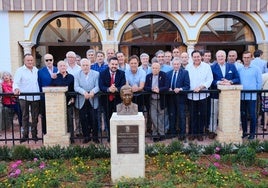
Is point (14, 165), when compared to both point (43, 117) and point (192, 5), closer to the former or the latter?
point (43, 117)

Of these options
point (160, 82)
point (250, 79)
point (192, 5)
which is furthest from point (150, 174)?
point (192, 5)

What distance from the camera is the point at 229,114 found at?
652cm

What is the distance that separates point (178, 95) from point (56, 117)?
97.9 inches

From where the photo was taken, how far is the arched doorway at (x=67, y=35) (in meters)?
12.4

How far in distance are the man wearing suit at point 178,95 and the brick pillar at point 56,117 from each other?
215 centimetres

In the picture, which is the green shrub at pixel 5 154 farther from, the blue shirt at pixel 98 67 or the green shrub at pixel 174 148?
the green shrub at pixel 174 148

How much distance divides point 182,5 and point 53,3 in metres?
4.65

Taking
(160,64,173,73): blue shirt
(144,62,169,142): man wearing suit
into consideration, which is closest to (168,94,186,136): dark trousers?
(144,62,169,142): man wearing suit

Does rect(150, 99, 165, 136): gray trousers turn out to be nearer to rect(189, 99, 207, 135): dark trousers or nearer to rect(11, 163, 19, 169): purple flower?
rect(189, 99, 207, 135): dark trousers

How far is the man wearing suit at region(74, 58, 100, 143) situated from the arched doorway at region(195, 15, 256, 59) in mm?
7290

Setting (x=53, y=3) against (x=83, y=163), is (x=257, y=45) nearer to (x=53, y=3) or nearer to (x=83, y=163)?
(x=53, y=3)

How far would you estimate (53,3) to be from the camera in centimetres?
1137

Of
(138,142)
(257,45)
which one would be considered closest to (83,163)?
(138,142)

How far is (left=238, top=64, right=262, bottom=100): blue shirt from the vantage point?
22.1ft
